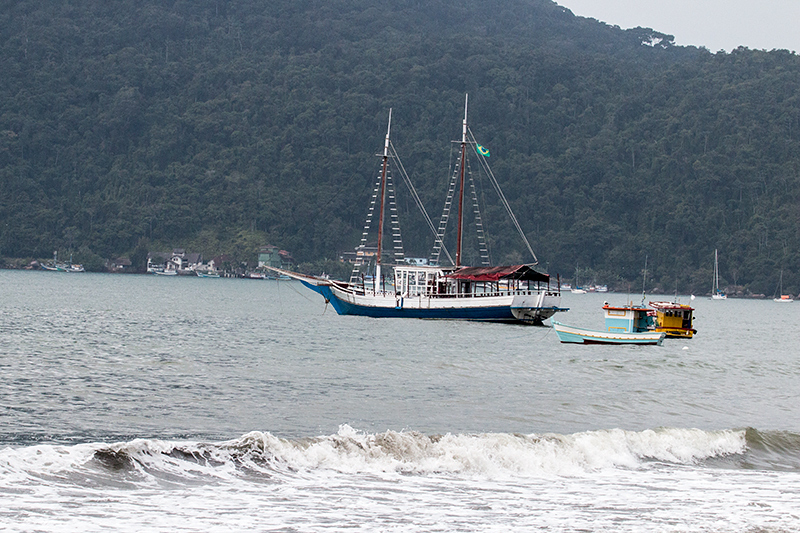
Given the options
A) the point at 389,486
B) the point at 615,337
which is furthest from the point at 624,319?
the point at 389,486

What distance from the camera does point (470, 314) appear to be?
62750mm

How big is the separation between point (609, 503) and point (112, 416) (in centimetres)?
1175

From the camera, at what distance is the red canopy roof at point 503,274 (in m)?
60.0

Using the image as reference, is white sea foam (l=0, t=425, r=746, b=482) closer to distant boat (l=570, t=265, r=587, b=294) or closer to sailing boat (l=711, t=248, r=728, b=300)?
sailing boat (l=711, t=248, r=728, b=300)

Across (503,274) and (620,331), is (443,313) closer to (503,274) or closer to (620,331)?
(503,274)

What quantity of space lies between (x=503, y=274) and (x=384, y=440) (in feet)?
144

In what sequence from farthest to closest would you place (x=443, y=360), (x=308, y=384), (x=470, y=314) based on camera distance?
(x=470, y=314) → (x=443, y=360) → (x=308, y=384)

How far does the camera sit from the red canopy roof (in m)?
60.0

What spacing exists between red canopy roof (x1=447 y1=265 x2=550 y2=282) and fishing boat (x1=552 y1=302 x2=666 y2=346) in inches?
371

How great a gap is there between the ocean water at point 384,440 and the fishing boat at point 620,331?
14.5 feet

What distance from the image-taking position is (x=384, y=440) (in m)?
17.3

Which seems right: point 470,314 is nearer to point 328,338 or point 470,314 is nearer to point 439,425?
point 328,338

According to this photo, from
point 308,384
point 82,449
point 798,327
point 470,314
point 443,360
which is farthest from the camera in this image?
point 798,327

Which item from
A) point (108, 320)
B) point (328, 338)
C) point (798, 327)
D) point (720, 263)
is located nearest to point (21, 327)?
point (108, 320)
